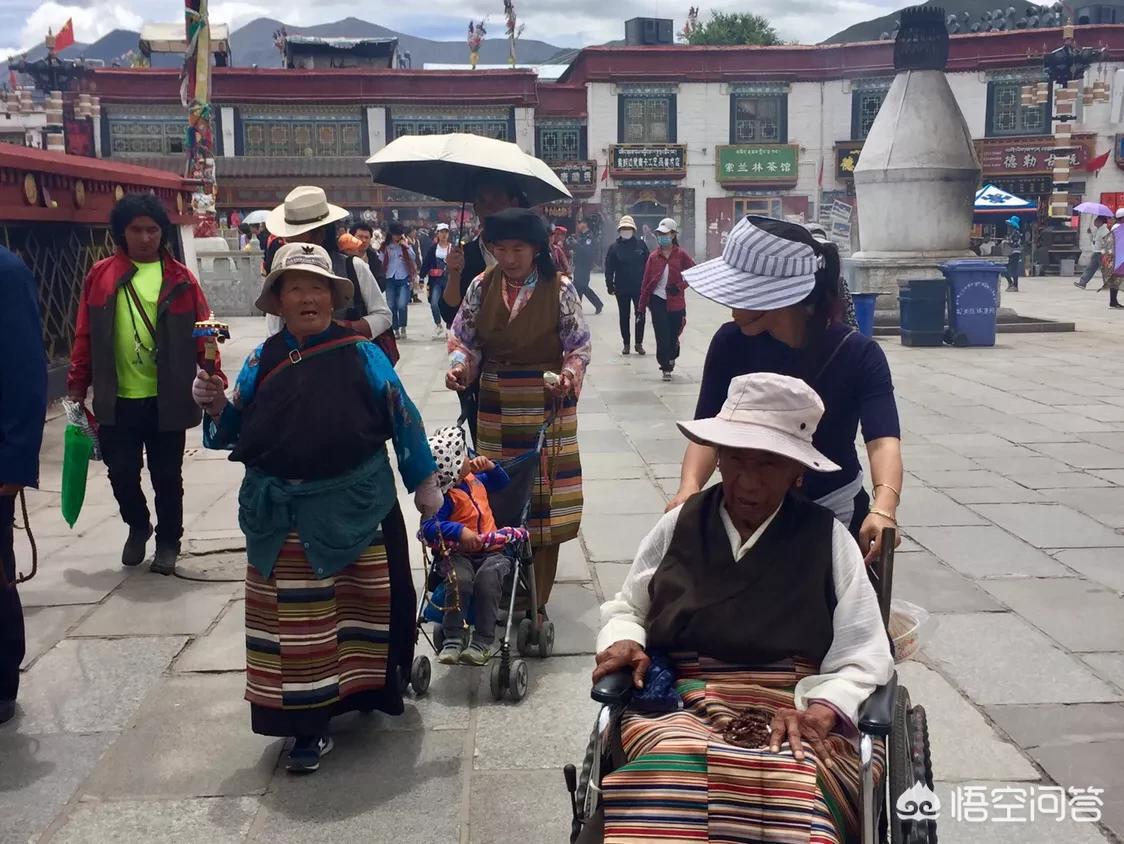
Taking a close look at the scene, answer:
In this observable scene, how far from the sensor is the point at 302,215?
16.3 feet

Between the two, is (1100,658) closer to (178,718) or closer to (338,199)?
(178,718)

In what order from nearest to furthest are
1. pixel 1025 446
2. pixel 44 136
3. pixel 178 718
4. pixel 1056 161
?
pixel 178 718
pixel 1025 446
pixel 1056 161
pixel 44 136

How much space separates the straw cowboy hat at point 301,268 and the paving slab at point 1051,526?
4046mm

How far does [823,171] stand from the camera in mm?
38219

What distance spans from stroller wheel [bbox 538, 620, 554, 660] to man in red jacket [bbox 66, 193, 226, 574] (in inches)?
86.3

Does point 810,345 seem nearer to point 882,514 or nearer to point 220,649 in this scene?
point 882,514

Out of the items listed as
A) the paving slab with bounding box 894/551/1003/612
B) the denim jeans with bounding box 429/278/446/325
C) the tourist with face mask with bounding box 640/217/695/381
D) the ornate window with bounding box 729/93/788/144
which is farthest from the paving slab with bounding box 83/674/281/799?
the ornate window with bounding box 729/93/788/144

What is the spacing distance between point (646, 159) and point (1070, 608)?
3414 centimetres

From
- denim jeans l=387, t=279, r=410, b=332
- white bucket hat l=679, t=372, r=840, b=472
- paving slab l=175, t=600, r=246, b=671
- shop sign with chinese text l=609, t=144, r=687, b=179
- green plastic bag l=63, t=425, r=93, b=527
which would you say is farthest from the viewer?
shop sign with chinese text l=609, t=144, r=687, b=179

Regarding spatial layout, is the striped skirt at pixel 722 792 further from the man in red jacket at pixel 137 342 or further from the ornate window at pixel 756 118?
the ornate window at pixel 756 118

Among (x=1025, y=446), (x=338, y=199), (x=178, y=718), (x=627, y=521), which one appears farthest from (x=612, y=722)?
(x=338, y=199)

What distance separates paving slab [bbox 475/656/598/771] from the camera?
141 inches

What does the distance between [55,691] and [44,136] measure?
36.2m

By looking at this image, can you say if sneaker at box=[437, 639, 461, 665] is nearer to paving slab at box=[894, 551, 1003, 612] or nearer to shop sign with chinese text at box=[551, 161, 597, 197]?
paving slab at box=[894, 551, 1003, 612]
